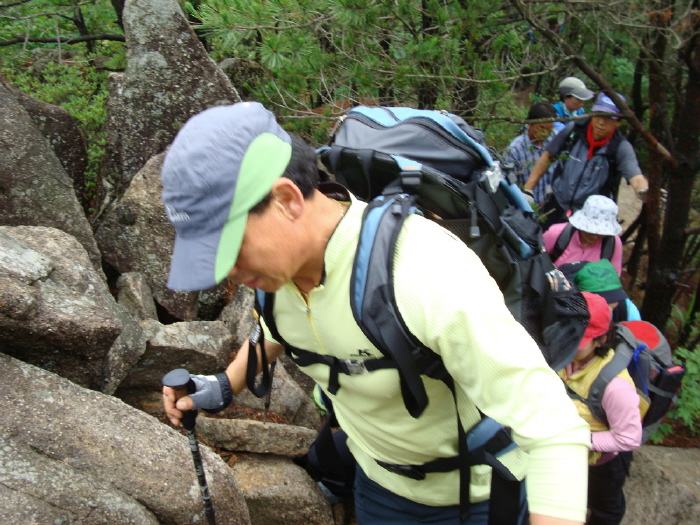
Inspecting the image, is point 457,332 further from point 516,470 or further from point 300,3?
point 300,3

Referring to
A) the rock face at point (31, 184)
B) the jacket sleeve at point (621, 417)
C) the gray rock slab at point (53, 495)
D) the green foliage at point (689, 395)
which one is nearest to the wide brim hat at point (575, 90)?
the green foliage at point (689, 395)

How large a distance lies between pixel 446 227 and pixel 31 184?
3343 mm

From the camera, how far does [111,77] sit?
17.3 ft

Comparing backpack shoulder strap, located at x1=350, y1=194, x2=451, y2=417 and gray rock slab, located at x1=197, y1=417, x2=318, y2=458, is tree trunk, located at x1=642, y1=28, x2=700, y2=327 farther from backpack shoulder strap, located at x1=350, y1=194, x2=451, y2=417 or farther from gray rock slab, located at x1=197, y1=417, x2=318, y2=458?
backpack shoulder strap, located at x1=350, y1=194, x2=451, y2=417

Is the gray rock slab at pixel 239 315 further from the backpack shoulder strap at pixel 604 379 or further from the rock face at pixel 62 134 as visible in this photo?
the backpack shoulder strap at pixel 604 379

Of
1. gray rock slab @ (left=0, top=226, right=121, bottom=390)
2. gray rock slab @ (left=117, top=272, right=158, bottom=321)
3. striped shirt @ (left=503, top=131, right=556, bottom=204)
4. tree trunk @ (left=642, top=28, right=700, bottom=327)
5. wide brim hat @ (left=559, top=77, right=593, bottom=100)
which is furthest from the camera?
wide brim hat @ (left=559, top=77, right=593, bottom=100)

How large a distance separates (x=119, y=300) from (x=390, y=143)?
2977mm

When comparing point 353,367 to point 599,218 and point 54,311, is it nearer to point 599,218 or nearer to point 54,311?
point 54,311

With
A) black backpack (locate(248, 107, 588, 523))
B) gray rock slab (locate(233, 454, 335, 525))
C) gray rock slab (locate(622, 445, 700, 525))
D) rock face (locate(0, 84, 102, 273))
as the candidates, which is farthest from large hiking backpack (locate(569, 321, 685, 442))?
rock face (locate(0, 84, 102, 273))

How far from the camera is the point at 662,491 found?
15.3 ft

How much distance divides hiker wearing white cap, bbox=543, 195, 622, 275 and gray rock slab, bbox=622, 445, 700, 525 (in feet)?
5.56

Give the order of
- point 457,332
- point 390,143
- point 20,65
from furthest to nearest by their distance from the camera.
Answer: point 20,65
point 390,143
point 457,332

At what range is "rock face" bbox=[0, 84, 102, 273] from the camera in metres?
4.17

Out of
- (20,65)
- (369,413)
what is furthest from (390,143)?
(20,65)
